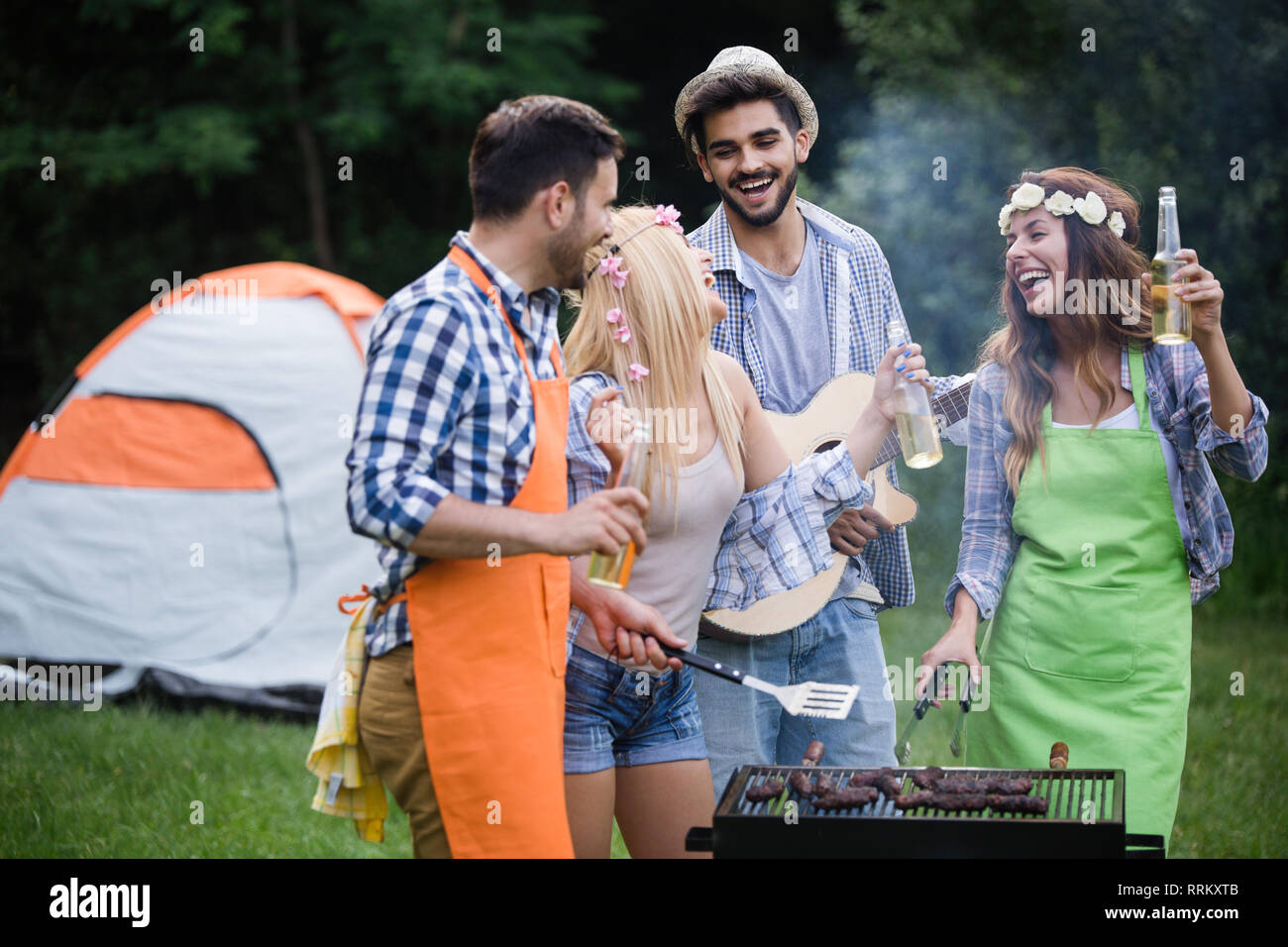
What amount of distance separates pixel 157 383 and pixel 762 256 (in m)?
3.51

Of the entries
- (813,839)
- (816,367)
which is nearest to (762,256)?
(816,367)

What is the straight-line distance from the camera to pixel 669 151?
1236cm

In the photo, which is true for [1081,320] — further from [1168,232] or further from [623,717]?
[623,717]

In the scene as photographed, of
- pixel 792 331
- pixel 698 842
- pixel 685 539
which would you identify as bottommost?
pixel 698 842

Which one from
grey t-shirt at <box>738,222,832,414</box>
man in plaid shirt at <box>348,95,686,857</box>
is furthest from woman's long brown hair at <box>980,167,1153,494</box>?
man in plaid shirt at <box>348,95,686,857</box>

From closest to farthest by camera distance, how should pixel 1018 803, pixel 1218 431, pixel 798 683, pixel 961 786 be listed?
pixel 1018 803, pixel 961 786, pixel 1218 431, pixel 798 683

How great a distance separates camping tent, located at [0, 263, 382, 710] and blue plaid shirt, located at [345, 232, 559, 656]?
3382mm

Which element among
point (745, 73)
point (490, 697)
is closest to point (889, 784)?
point (490, 697)

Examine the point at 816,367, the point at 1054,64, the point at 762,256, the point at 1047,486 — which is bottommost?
the point at 1047,486

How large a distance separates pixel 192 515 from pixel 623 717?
12.0ft

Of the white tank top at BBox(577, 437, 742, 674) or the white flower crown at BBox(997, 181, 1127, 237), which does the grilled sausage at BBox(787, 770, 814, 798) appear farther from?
the white flower crown at BBox(997, 181, 1127, 237)

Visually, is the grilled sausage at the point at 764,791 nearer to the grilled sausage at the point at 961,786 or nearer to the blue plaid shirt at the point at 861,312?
the grilled sausage at the point at 961,786

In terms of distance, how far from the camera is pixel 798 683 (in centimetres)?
334

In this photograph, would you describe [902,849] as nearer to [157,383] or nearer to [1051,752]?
[1051,752]
